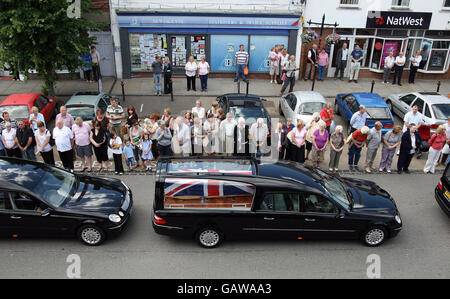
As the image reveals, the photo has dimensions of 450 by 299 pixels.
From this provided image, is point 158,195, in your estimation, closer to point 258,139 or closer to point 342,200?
point 342,200

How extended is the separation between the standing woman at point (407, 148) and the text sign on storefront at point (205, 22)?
31.9ft

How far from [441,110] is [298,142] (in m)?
6.06

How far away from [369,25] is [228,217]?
1583 centimetres

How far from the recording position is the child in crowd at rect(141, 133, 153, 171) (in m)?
11.2

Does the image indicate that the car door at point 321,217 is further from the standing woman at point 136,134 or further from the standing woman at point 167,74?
the standing woman at point 167,74

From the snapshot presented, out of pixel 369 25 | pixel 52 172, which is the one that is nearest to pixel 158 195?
pixel 52 172

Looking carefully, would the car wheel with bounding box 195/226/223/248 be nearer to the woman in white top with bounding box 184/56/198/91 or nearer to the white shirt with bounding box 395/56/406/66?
the woman in white top with bounding box 184/56/198/91

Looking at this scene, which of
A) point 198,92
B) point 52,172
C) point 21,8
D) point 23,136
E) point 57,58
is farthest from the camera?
point 198,92

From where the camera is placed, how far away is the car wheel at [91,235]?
8.13m

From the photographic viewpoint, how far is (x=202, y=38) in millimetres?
19750

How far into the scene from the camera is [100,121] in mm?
11094

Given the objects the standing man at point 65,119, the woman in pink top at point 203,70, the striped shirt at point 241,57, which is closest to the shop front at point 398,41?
the striped shirt at point 241,57

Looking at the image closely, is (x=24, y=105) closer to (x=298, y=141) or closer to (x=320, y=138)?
(x=298, y=141)

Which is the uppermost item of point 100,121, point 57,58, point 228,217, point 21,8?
point 21,8
